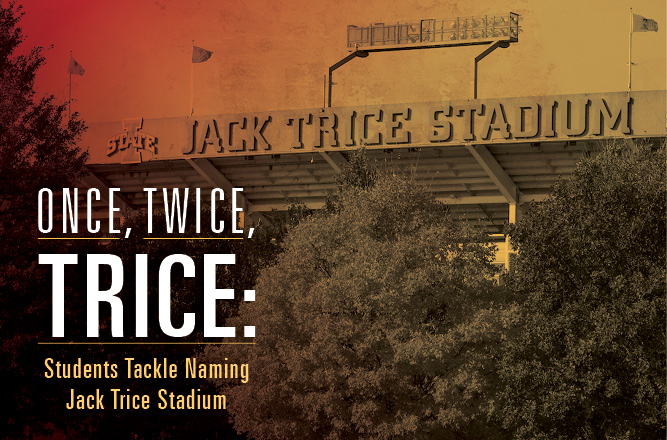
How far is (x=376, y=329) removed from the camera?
33.7 metres

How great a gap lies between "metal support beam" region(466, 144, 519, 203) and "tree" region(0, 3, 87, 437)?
19.2m

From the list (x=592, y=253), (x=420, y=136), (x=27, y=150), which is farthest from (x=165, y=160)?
(x=592, y=253)

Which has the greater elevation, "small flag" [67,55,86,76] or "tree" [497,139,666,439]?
"small flag" [67,55,86,76]

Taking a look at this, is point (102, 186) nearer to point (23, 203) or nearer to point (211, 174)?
point (211, 174)

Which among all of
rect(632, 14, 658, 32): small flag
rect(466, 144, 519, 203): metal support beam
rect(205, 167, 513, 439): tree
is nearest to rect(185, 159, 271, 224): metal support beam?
rect(466, 144, 519, 203): metal support beam

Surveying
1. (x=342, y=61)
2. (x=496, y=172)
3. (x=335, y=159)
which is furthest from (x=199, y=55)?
(x=496, y=172)

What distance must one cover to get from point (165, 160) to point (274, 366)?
2481cm

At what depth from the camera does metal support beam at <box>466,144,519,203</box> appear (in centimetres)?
5205

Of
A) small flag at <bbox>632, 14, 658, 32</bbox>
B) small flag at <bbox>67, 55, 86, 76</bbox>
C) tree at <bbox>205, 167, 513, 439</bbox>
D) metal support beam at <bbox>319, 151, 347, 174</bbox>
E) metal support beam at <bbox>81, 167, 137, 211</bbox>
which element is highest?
small flag at <bbox>632, 14, 658, 32</bbox>

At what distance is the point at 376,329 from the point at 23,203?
40.1ft

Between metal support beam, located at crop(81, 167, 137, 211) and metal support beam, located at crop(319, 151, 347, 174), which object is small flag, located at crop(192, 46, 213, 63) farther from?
metal support beam, located at crop(81, 167, 137, 211)

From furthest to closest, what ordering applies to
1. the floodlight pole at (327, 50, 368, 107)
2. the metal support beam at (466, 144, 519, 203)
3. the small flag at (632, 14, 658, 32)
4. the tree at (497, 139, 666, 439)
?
the floodlight pole at (327, 50, 368, 107) < the metal support beam at (466, 144, 519, 203) < the small flag at (632, 14, 658, 32) < the tree at (497, 139, 666, 439)

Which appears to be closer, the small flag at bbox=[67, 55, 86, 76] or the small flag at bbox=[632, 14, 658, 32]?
the small flag at bbox=[632, 14, 658, 32]

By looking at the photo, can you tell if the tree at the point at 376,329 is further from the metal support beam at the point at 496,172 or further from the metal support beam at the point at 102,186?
the metal support beam at the point at 102,186
